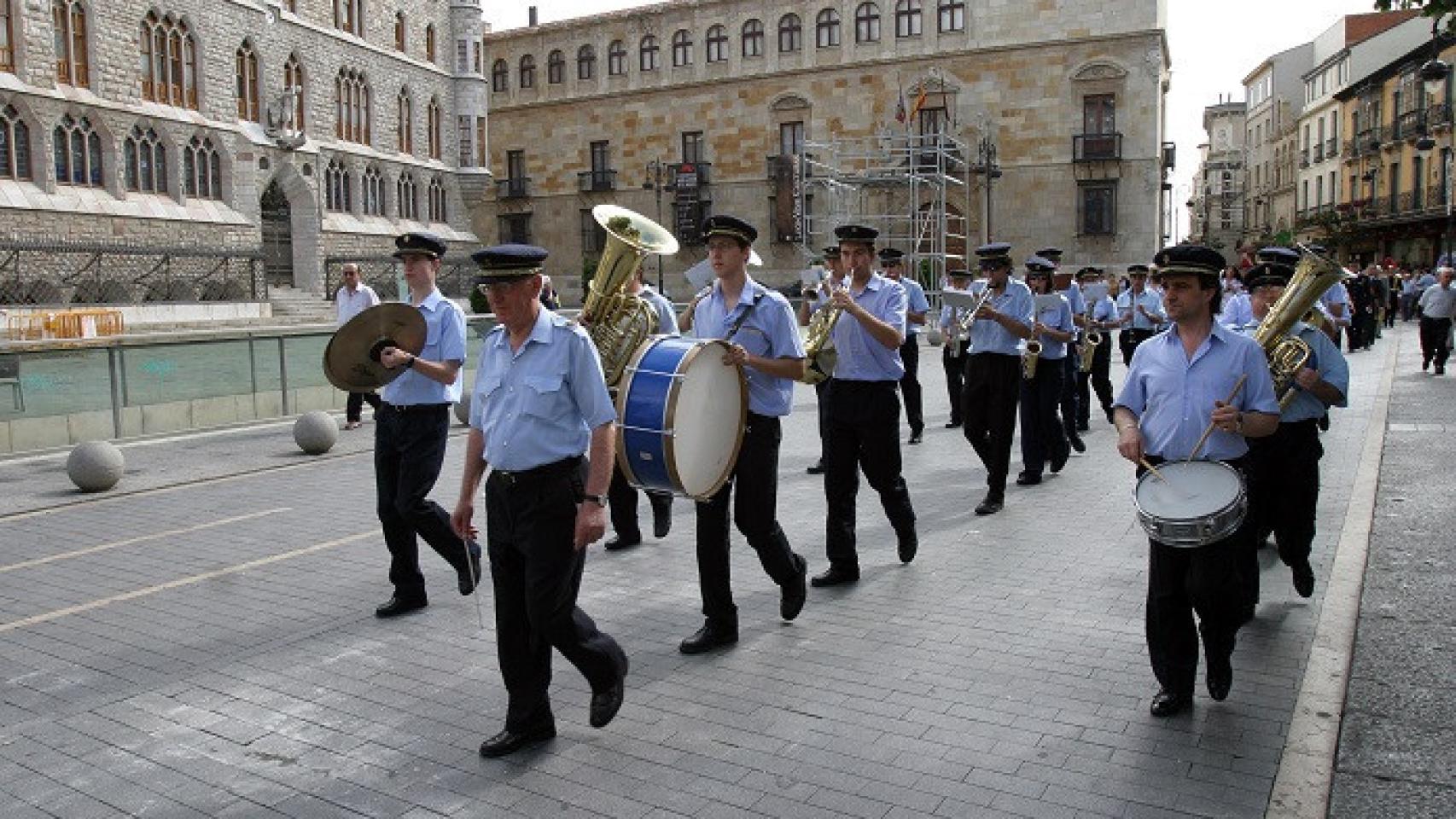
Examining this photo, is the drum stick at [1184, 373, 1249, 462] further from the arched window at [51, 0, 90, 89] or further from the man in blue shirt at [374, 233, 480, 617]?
the arched window at [51, 0, 90, 89]

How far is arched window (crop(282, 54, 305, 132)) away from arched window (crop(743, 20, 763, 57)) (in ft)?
69.2

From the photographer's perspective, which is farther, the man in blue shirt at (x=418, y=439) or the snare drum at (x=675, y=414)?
the man in blue shirt at (x=418, y=439)

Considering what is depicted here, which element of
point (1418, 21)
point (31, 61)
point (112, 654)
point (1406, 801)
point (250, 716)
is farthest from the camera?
point (1418, 21)

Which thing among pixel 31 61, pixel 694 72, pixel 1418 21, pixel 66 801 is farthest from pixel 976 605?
pixel 1418 21

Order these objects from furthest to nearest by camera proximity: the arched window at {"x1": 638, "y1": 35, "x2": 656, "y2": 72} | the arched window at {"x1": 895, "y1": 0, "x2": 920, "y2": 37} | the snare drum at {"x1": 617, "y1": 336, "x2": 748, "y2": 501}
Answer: the arched window at {"x1": 638, "y1": 35, "x2": 656, "y2": 72}, the arched window at {"x1": 895, "y1": 0, "x2": 920, "y2": 37}, the snare drum at {"x1": 617, "y1": 336, "x2": 748, "y2": 501}

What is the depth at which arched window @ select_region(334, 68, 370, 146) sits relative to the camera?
139 feet

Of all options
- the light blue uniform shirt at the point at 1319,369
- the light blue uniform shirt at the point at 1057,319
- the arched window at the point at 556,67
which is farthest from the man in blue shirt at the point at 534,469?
the arched window at the point at 556,67

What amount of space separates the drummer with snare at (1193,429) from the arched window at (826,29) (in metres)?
49.6

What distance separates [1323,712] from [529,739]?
3.23 m

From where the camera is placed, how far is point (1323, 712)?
4.97m

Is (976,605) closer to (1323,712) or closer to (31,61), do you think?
(1323,712)

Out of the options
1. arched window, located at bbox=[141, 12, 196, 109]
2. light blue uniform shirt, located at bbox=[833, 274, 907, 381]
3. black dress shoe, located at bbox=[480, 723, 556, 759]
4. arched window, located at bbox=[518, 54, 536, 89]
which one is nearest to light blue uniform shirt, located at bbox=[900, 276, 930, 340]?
light blue uniform shirt, located at bbox=[833, 274, 907, 381]

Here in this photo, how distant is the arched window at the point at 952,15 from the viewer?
163ft

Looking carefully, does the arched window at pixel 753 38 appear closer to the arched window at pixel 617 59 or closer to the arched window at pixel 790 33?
the arched window at pixel 790 33
